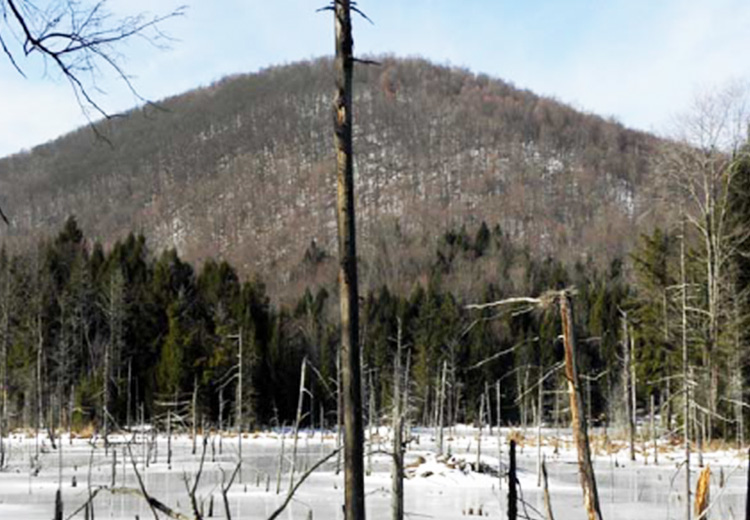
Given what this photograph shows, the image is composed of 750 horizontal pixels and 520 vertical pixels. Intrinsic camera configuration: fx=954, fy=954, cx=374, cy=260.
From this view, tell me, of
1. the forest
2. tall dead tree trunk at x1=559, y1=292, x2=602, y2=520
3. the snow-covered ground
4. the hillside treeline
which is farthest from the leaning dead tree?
the hillside treeline

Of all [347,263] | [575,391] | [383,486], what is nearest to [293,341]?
[383,486]

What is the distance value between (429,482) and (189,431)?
28.2m

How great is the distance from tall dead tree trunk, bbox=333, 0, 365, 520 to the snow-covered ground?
5.29 m

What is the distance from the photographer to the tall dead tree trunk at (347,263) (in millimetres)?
8164

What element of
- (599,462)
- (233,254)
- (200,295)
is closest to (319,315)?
(200,295)

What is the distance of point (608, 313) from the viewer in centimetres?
8362

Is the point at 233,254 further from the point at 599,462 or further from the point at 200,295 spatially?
the point at 599,462

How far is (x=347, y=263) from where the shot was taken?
27.6ft

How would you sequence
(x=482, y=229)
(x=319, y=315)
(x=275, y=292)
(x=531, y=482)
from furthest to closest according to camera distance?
(x=275, y=292) < (x=482, y=229) < (x=319, y=315) < (x=531, y=482)

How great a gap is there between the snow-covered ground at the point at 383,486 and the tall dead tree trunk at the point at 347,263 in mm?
5290

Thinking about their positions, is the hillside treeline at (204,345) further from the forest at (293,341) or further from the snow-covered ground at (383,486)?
the snow-covered ground at (383,486)

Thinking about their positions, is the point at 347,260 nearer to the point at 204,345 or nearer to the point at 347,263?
the point at 347,263

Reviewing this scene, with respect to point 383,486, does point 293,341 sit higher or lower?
higher

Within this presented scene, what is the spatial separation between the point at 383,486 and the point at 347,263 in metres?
20.0
